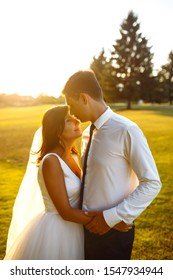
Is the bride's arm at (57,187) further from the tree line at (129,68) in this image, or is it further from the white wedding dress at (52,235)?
the tree line at (129,68)

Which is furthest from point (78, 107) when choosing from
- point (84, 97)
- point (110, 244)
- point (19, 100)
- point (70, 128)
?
point (19, 100)

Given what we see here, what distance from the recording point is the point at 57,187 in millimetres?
2965

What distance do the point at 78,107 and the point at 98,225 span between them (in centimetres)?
89

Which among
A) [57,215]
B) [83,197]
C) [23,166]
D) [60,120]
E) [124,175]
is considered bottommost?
[23,166]

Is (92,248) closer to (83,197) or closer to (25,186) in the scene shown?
(83,197)

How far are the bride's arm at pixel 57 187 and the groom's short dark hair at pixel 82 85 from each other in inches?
21.7

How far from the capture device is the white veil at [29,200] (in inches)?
142

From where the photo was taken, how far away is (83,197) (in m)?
2.98

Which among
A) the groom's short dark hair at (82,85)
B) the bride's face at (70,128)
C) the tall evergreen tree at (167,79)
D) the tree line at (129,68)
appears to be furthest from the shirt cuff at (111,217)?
the tall evergreen tree at (167,79)

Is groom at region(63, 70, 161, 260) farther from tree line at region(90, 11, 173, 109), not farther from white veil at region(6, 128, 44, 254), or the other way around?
tree line at region(90, 11, 173, 109)

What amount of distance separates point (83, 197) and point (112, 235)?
1.19ft

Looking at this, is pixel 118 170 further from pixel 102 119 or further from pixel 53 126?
pixel 53 126
